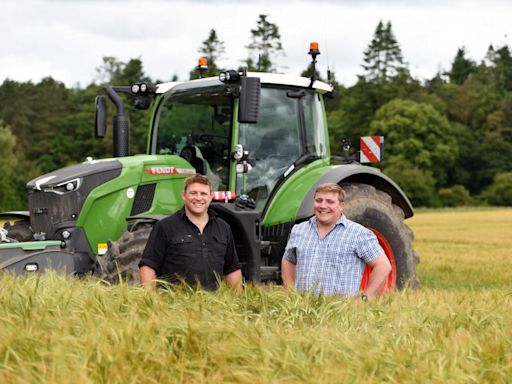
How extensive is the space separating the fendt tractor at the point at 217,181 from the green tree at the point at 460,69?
4155 inches

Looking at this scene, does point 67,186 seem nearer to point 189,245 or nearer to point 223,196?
point 223,196

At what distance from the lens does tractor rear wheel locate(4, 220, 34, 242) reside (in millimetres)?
8344

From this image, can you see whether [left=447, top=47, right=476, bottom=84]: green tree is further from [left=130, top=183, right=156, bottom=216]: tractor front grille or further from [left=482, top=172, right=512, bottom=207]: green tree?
[left=130, top=183, right=156, bottom=216]: tractor front grille

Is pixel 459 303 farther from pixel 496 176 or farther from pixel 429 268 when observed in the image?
pixel 496 176

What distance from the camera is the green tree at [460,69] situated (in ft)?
364

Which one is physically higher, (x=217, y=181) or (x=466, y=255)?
(x=217, y=181)

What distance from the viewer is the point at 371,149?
9.55m

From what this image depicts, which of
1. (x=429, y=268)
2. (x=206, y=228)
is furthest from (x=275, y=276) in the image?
(x=429, y=268)

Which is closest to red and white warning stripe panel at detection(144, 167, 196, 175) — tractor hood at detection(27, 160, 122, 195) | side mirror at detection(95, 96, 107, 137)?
tractor hood at detection(27, 160, 122, 195)

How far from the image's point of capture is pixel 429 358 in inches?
140

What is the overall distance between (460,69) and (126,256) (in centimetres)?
10893

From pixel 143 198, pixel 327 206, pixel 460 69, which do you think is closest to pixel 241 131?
pixel 143 198

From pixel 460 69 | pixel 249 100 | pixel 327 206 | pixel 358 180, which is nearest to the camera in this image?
pixel 327 206

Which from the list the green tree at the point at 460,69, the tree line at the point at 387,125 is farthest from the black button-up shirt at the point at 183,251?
the green tree at the point at 460,69
